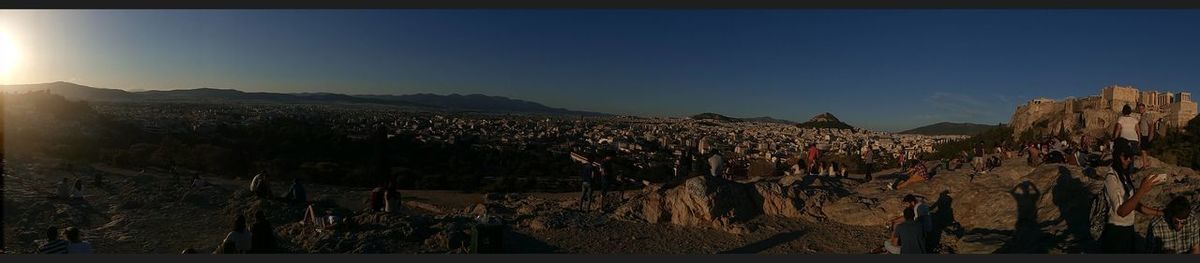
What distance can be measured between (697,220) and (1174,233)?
263 inches

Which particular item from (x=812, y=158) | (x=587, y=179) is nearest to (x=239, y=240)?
(x=587, y=179)

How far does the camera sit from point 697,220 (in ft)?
37.7

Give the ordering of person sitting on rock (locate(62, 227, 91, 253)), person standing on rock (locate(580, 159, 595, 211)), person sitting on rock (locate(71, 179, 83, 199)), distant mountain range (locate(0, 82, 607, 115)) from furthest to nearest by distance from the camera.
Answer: distant mountain range (locate(0, 82, 607, 115))
person sitting on rock (locate(71, 179, 83, 199))
person standing on rock (locate(580, 159, 595, 211))
person sitting on rock (locate(62, 227, 91, 253))

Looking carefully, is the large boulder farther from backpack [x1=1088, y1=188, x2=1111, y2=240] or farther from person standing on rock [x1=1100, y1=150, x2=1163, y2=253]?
person standing on rock [x1=1100, y1=150, x2=1163, y2=253]

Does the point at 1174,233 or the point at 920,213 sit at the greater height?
the point at 1174,233

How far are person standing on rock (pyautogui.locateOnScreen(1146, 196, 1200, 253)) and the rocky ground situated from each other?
5.19ft

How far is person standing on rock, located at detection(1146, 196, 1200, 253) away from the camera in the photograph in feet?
19.5

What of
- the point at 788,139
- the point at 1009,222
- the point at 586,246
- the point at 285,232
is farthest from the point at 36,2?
the point at 788,139

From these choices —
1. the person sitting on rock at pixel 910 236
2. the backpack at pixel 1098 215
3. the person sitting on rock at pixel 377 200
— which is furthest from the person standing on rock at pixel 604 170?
the backpack at pixel 1098 215

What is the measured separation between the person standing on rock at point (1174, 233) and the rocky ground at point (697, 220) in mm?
1582

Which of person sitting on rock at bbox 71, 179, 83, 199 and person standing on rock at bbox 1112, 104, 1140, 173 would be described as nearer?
person standing on rock at bbox 1112, 104, 1140, 173

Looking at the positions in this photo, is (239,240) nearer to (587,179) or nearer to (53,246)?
(53,246)

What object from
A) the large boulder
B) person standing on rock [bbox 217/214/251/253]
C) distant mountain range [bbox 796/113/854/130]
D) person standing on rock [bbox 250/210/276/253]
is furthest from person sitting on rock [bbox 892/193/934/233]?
distant mountain range [bbox 796/113/854/130]

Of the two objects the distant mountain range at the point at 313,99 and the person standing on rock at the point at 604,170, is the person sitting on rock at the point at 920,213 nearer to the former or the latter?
the person standing on rock at the point at 604,170
